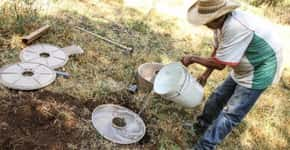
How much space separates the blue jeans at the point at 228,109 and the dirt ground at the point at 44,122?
57 centimetres

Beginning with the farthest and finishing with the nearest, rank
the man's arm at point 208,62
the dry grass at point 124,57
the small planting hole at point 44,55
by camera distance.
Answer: the small planting hole at point 44,55 < the dry grass at point 124,57 < the man's arm at point 208,62

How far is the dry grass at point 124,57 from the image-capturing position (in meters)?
3.39

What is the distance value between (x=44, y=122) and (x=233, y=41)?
5.84 feet

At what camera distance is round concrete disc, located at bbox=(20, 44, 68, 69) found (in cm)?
367

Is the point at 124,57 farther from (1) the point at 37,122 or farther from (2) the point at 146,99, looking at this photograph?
(1) the point at 37,122

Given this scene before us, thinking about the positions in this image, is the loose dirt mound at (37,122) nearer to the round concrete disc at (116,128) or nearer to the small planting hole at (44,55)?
the round concrete disc at (116,128)

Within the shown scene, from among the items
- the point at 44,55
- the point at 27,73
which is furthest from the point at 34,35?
the point at 27,73

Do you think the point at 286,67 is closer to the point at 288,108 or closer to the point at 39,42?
the point at 288,108

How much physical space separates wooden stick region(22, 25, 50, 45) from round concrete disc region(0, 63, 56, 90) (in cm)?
45

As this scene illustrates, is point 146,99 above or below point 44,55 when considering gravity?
below

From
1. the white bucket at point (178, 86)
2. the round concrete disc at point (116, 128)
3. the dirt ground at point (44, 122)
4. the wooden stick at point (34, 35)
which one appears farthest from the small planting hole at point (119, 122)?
the wooden stick at point (34, 35)

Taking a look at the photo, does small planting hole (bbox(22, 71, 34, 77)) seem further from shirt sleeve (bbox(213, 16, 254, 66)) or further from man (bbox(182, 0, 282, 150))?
shirt sleeve (bbox(213, 16, 254, 66))

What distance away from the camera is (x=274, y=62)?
99.9 inches

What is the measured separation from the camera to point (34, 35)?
392 cm
